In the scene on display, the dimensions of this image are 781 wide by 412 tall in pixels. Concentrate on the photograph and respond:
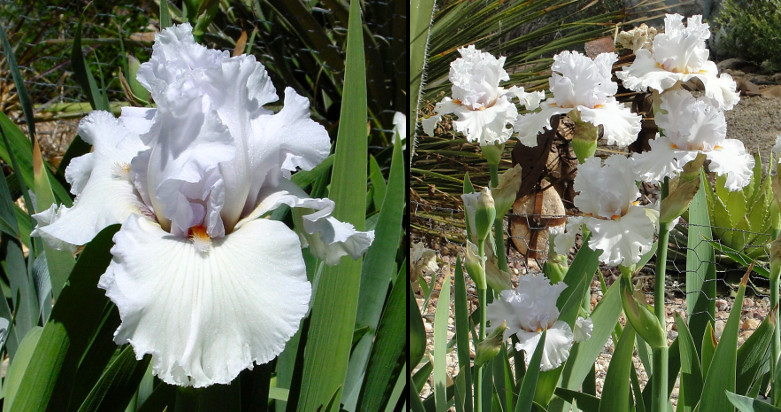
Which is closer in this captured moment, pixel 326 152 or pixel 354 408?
pixel 326 152

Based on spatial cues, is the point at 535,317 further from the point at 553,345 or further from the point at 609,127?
the point at 609,127

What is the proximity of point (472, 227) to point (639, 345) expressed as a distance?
0.73 feet

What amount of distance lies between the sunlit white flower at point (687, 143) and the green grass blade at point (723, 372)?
0.43 ft

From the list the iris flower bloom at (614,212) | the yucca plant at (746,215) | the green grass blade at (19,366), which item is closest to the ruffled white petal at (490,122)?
the iris flower bloom at (614,212)

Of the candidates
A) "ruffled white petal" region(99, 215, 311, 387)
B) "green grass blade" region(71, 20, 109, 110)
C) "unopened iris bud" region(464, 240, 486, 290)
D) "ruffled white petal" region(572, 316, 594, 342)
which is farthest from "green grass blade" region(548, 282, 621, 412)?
"green grass blade" region(71, 20, 109, 110)

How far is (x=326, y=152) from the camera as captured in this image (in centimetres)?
57

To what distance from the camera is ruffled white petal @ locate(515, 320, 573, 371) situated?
2.14ft

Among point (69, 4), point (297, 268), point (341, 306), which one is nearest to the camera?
point (297, 268)

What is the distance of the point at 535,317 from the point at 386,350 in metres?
0.17

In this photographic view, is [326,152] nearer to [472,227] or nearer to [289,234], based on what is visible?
[289,234]

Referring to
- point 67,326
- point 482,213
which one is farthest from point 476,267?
point 67,326

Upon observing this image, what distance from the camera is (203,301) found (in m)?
0.45

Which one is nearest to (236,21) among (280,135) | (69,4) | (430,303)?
(69,4)

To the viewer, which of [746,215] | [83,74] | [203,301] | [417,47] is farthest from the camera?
[83,74]
